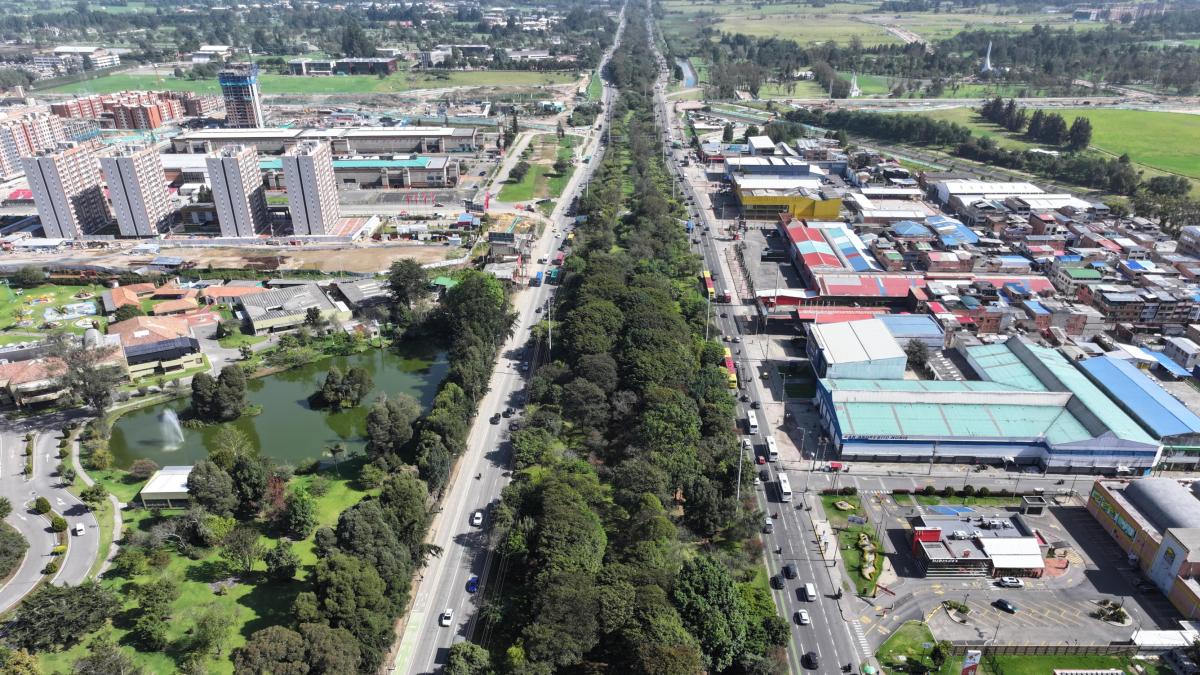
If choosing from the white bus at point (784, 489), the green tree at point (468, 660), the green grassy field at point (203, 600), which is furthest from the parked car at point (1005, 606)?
the green grassy field at point (203, 600)

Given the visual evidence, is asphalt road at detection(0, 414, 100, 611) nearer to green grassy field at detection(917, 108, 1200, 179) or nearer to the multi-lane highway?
the multi-lane highway

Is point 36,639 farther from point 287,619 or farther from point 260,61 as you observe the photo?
point 260,61

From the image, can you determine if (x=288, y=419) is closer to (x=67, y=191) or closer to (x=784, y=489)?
(x=784, y=489)

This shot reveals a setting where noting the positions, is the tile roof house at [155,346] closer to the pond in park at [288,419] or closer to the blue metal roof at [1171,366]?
the pond in park at [288,419]

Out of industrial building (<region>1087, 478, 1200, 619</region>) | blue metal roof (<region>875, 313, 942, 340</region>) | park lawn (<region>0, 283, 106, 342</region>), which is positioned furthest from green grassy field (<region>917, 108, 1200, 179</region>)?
park lawn (<region>0, 283, 106, 342</region>)

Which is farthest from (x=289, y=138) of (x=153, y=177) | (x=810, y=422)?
(x=810, y=422)

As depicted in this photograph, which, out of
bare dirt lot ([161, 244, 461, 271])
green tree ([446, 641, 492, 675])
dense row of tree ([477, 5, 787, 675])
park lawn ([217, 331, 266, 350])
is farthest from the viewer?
bare dirt lot ([161, 244, 461, 271])

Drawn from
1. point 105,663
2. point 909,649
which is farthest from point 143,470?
point 909,649
